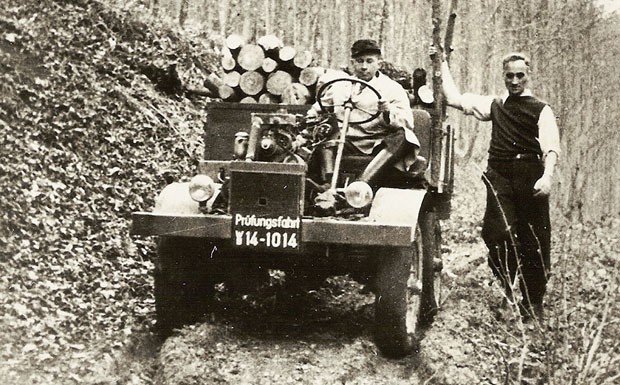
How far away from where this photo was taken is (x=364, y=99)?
815 centimetres

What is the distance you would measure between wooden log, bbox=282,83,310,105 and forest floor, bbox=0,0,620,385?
73.3 inches

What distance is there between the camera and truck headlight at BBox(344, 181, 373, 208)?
22.5 ft

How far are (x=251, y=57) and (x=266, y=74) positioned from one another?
23 cm

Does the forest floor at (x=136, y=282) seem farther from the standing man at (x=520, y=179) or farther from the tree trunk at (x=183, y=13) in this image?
the tree trunk at (x=183, y=13)

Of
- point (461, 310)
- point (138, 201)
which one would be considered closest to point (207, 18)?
point (138, 201)

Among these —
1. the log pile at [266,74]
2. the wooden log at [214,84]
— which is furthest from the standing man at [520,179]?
the wooden log at [214,84]

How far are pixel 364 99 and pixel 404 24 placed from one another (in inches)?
452

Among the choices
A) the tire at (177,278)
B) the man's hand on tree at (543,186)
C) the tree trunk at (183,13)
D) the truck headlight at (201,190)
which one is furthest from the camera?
the tree trunk at (183,13)

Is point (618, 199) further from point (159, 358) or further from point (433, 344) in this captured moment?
point (159, 358)

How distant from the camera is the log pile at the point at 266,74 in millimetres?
9109

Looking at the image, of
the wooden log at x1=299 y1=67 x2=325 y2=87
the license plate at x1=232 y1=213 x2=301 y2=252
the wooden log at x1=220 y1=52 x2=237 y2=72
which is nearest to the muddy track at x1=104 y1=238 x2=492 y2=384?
the license plate at x1=232 y1=213 x2=301 y2=252

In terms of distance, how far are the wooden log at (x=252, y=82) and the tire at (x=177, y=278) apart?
2.52 m

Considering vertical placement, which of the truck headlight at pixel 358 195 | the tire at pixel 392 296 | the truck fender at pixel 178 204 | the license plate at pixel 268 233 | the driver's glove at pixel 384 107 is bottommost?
the tire at pixel 392 296

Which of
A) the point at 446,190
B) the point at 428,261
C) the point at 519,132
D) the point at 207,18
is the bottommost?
the point at 428,261
